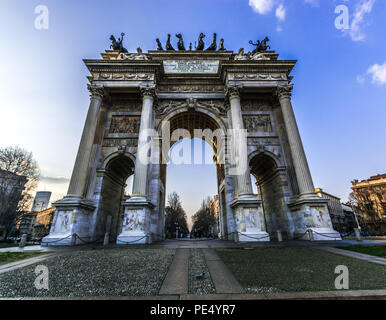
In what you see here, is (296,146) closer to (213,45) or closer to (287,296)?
(287,296)

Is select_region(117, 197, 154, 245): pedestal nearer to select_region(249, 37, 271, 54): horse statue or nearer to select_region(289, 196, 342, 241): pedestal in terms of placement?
select_region(289, 196, 342, 241): pedestal

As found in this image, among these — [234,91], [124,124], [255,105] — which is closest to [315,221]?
[255,105]

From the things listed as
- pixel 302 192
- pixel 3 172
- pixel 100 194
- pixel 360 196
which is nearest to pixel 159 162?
pixel 100 194

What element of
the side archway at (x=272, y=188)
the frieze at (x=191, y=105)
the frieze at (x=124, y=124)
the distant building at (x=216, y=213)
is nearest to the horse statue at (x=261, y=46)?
the frieze at (x=191, y=105)

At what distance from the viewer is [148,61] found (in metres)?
16.6

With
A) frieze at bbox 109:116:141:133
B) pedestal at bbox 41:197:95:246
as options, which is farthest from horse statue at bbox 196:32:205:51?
pedestal at bbox 41:197:95:246

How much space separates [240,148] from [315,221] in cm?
718

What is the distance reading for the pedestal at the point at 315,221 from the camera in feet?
37.6

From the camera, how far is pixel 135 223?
11.9 meters

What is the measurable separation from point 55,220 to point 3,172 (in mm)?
18522

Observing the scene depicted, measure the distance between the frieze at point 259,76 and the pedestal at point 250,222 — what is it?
1146cm

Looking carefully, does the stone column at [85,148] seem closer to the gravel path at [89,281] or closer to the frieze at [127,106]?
the frieze at [127,106]

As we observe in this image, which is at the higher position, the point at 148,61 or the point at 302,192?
the point at 148,61
